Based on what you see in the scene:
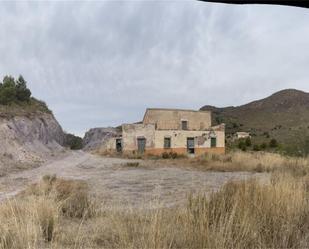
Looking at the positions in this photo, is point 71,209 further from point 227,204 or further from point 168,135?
point 168,135

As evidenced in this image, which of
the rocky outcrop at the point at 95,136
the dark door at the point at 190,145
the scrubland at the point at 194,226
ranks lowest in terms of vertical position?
the scrubland at the point at 194,226

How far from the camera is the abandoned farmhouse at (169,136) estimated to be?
4044cm

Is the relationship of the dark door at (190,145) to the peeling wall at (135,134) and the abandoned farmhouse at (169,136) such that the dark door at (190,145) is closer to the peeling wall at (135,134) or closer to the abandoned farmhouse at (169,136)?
the abandoned farmhouse at (169,136)

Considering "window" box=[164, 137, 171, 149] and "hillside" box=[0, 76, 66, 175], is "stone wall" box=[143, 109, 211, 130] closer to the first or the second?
"window" box=[164, 137, 171, 149]

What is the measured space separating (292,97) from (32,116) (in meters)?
53.9

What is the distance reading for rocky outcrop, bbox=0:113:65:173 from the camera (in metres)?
26.0

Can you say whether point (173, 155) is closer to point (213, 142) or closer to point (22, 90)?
point (213, 142)

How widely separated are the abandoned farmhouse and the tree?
1248 centimetres

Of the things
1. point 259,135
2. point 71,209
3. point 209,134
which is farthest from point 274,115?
point 71,209

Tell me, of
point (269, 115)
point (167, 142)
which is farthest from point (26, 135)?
point (269, 115)

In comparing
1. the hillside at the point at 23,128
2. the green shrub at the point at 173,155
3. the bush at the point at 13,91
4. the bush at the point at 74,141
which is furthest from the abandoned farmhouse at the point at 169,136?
the bush at the point at 74,141

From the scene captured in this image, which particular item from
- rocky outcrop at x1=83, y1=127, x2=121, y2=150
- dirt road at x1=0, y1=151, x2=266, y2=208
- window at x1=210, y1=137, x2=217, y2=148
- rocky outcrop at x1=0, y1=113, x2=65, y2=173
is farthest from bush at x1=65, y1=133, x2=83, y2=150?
dirt road at x1=0, y1=151, x2=266, y2=208

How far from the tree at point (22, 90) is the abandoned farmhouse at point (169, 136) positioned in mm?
12479

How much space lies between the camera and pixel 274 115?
72.0m
